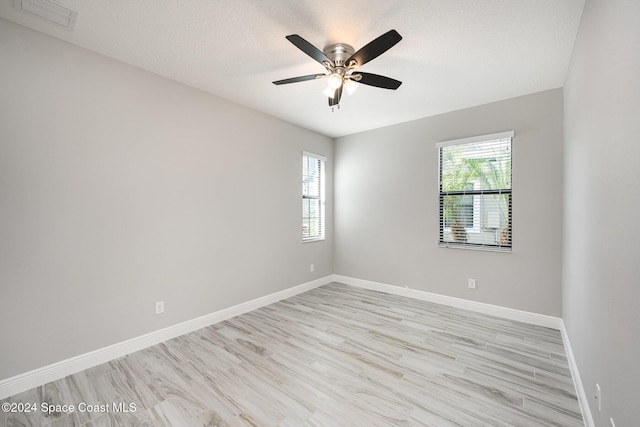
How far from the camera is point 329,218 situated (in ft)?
16.8

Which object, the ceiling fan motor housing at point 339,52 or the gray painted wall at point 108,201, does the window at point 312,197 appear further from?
the ceiling fan motor housing at point 339,52

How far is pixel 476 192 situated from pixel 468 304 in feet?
5.01

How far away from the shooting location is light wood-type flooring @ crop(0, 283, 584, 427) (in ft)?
5.88

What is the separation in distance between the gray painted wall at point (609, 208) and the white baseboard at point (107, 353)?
332cm

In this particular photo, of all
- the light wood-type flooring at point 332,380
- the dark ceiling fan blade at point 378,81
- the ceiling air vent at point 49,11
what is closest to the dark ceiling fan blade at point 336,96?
the dark ceiling fan blade at point 378,81

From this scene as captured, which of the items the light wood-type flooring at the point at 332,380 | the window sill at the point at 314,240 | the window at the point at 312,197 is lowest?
the light wood-type flooring at the point at 332,380

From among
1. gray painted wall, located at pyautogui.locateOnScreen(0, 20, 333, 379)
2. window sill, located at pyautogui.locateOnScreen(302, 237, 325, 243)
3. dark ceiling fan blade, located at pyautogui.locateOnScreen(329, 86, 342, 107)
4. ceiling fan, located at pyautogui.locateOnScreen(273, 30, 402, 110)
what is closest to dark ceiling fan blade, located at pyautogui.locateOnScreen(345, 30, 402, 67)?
ceiling fan, located at pyautogui.locateOnScreen(273, 30, 402, 110)

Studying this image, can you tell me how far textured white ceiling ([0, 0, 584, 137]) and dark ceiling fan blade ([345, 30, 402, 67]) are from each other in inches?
9.6

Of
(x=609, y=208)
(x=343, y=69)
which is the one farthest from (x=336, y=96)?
(x=609, y=208)

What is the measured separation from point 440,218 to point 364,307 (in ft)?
5.55

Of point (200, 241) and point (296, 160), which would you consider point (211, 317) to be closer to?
point (200, 241)

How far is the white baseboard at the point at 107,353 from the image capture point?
2012 millimetres

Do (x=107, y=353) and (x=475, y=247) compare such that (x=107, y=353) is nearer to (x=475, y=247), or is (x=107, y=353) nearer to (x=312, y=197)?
(x=312, y=197)

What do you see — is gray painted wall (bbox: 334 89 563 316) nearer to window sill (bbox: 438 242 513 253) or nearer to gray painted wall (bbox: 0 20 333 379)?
window sill (bbox: 438 242 513 253)
